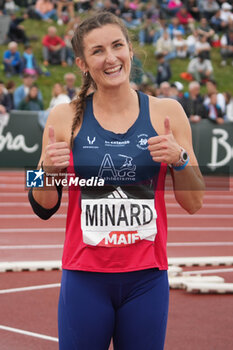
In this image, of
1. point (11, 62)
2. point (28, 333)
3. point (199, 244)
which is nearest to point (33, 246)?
point (199, 244)

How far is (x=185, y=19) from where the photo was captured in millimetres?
24609

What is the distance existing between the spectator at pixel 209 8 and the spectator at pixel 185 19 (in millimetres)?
689

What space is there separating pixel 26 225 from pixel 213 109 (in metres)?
6.72

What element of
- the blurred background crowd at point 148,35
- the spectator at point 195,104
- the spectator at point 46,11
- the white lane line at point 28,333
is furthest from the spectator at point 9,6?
the white lane line at point 28,333

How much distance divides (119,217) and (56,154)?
36cm

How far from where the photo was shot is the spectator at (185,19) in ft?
79.7

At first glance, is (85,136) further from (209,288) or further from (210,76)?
(210,76)

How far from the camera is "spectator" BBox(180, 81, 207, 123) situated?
14836mm

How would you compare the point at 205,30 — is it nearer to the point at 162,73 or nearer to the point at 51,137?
the point at 162,73

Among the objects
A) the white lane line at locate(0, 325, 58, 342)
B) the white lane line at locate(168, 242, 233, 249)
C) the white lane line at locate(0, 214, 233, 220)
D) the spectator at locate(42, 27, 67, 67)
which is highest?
the spectator at locate(42, 27, 67, 67)

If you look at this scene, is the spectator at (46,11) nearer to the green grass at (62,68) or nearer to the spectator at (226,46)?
the green grass at (62,68)

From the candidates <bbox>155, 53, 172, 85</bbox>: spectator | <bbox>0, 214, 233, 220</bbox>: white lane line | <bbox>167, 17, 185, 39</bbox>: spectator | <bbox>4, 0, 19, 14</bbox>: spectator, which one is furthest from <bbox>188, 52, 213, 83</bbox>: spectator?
<bbox>0, 214, 233, 220</bbox>: white lane line

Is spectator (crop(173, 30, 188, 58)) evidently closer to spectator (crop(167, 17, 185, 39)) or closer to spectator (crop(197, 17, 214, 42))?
spectator (crop(167, 17, 185, 39))

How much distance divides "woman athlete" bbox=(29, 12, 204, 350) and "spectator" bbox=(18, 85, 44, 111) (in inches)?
475
